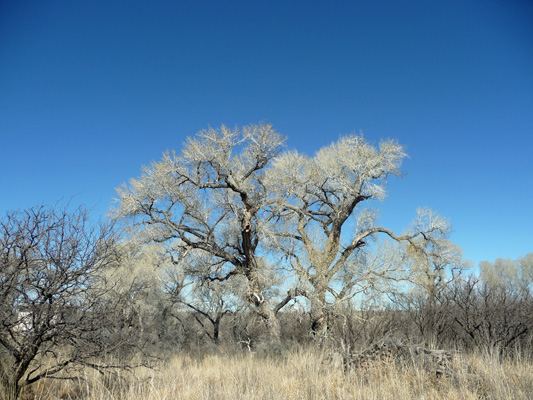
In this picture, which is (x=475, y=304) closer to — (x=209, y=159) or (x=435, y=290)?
(x=435, y=290)

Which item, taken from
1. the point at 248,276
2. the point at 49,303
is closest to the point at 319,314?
the point at 248,276

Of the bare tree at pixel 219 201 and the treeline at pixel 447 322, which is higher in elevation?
the bare tree at pixel 219 201

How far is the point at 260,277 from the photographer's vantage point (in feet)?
44.5

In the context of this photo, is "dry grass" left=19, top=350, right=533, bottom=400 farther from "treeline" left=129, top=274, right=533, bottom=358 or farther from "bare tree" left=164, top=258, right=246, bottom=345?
"bare tree" left=164, top=258, right=246, bottom=345

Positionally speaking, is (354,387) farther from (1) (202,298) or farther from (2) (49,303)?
(1) (202,298)

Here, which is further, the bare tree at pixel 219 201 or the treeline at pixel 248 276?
the bare tree at pixel 219 201

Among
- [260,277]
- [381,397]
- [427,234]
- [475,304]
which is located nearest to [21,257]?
[381,397]

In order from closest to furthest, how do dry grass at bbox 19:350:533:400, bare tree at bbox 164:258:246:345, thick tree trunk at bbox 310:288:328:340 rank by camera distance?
dry grass at bbox 19:350:533:400 → thick tree trunk at bbox 310:288:328:340 → bare tree at bbox 164:258:246:345

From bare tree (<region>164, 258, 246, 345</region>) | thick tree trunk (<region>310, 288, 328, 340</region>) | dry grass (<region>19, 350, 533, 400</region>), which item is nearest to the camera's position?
dry grass (<region>19, 350, 533, 400</region>)

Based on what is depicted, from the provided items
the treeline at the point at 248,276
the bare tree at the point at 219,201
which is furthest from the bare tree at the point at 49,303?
the bare tree at the point at 219,201

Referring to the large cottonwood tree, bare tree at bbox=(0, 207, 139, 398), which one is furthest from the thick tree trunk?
bare tree at bbox=(0, 207, 139, 398)

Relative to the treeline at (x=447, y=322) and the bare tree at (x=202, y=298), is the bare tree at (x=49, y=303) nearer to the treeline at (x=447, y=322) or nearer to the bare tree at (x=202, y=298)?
the treeline at (x=447, y=322)

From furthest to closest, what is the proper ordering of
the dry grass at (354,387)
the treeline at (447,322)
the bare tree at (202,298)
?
the bare tree at (202,298) < the treeline at (447,322) < the dry grass at (354,387)

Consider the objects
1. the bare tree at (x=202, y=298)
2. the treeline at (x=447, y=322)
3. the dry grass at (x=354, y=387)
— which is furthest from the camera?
the bare tree at (x=202, y=298)
